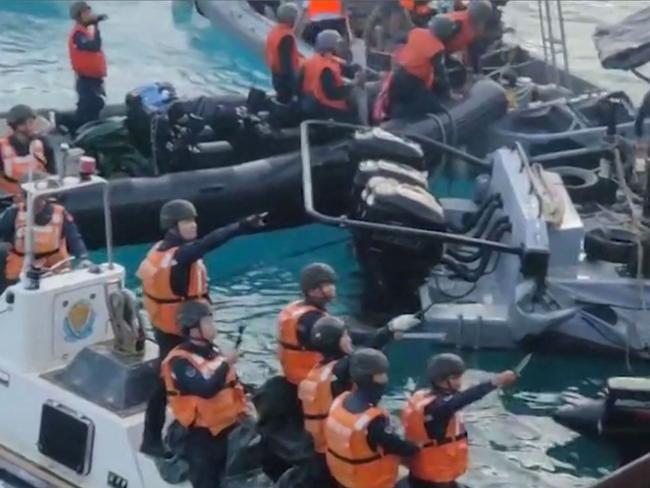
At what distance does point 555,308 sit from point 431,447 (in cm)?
351

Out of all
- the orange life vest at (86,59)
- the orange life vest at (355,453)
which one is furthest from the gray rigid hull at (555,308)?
the orange life vest at (86,59)

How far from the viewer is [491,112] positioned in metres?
11.7

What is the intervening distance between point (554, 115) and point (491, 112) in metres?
0.81

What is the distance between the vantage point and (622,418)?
7875mm

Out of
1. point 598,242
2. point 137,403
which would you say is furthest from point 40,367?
point 598,242

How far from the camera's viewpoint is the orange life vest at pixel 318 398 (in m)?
5.99

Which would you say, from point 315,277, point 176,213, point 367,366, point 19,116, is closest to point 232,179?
point 19,116

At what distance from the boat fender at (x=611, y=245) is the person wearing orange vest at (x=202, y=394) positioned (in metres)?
4.03

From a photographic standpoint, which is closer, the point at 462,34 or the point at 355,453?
the point at 355,453

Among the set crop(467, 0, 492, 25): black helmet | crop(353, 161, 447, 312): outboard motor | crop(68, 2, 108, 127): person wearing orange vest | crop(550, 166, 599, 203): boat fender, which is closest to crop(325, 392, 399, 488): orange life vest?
crop(353, 161, 447, 312): outboard motor

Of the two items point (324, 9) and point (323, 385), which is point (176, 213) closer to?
point (323, 385)

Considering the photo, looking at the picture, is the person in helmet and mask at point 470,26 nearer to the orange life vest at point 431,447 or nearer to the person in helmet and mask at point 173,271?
the person in helmet and mask at point 173,271

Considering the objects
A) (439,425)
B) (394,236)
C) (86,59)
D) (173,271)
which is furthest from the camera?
(86,59)

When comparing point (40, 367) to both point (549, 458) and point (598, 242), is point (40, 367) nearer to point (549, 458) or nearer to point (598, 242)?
point (549, 458)
